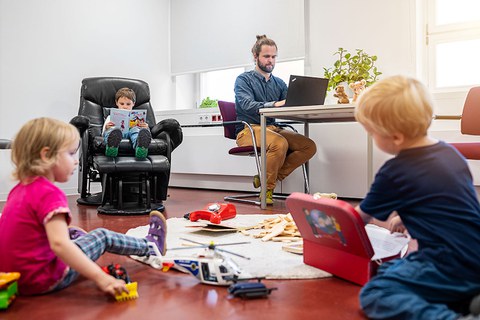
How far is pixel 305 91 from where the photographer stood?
3049mm

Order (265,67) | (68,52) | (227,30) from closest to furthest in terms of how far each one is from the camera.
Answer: (265,67), (68,52), (227,30)

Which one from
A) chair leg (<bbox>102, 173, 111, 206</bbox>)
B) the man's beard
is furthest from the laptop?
chair leg (<bbox>102, 173, 111, 206</bbox>)

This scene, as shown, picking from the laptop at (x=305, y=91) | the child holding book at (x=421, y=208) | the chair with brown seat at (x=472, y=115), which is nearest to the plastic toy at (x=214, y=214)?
the laptop at (x=305, y=91)

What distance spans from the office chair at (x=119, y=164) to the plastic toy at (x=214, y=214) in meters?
0.60

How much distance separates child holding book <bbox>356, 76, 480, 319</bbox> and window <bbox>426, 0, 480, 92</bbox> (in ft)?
8.95

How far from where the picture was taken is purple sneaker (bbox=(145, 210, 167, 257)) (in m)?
1.60

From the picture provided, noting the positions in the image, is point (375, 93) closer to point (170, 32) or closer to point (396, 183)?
point (396, 183)

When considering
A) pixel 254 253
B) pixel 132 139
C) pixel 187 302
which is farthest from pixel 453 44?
pixel 187 302

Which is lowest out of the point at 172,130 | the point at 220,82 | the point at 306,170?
the point at 306,170

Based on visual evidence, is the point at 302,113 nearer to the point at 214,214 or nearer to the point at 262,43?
the point at 262,43

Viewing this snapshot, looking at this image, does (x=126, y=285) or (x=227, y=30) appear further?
(x=227, y=30)

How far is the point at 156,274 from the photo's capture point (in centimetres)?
150

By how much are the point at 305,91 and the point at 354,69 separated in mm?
620

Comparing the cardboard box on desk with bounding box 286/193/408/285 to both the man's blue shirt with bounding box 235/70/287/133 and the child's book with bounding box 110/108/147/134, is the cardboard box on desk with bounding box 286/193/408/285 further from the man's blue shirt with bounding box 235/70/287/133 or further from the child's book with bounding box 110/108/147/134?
the child's book with bounding box 110/108/147/134
